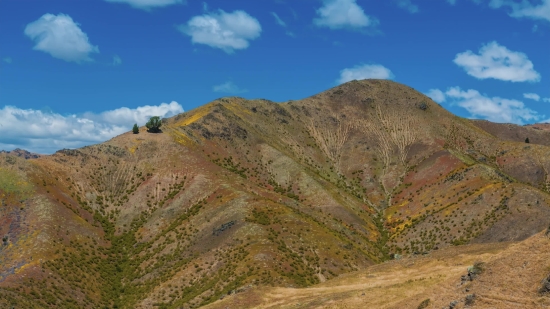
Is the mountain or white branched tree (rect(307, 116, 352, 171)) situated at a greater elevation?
white branched tree (rect(307, 116, 352, 171))

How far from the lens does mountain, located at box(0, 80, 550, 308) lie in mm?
67125

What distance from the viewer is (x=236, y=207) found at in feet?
277

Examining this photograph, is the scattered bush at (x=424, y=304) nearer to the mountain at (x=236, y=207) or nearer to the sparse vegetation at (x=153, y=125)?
the mountain at (x=236, y=207)

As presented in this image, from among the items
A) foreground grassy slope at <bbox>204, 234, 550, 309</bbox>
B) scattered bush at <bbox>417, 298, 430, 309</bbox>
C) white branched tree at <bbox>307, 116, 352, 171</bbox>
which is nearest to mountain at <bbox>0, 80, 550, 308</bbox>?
white branched tree at <bbox>307, 116, 352, 171</bbox>

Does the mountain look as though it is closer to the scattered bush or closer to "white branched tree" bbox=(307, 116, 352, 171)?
"white branched tree" bbox=(307, 116, 352, 171)

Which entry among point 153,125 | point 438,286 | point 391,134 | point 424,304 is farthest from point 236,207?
point 391,134

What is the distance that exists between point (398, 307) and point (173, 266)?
47083mm

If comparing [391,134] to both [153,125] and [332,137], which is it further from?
[153,125]

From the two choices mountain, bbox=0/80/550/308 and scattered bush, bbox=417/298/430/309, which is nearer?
scattered bush, bbox=417/298/430/309

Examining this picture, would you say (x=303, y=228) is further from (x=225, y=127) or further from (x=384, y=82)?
(x=384, y=82)

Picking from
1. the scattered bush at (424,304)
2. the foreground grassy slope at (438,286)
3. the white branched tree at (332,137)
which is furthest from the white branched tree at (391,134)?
the scattered bush at (424,304)

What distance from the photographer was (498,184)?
9412cm

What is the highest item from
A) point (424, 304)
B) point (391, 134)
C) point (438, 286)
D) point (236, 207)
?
point (391, 134)

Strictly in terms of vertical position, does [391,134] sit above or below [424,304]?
above
